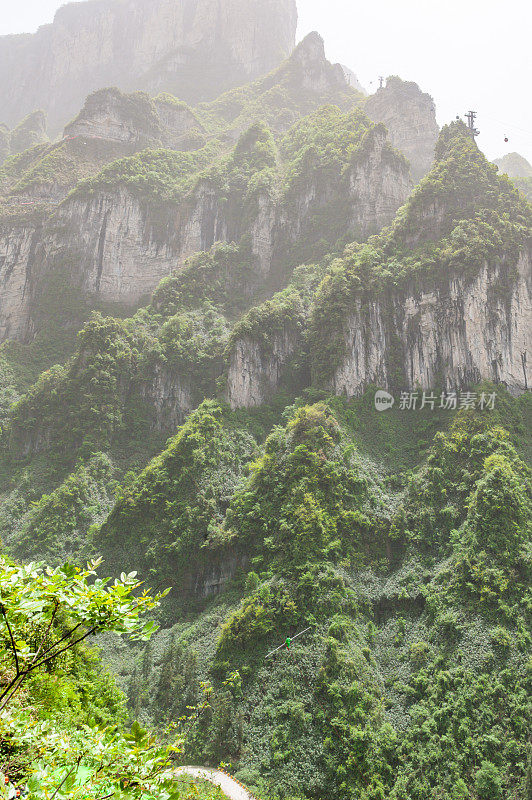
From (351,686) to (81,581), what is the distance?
56.5 ft

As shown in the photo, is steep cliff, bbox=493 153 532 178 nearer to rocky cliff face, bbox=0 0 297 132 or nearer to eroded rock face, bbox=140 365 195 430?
rocky cliff face, bbox=0 0 297 132

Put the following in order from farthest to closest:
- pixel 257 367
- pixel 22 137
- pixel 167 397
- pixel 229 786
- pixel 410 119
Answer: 1. pixel 22 137
2. pixel 410 119
3. pixel 167 397
4. pixel 257 367
5. pixel 229 786

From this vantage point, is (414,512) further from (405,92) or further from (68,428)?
(405,92)

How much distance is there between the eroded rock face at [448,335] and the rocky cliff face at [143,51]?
221 feet

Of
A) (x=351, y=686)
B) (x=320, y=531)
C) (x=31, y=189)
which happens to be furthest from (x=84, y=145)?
(x=351, y=686)

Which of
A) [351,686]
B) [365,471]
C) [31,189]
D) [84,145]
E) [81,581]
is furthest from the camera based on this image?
[84,145]

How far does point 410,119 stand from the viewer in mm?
56219

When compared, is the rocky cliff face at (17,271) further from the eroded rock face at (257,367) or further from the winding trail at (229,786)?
the winding trail at (229,786)

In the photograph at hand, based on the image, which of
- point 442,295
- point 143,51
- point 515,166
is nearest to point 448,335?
point 442,295

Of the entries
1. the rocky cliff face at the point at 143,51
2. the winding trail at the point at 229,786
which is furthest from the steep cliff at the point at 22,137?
the winding trail at the point at 229,786

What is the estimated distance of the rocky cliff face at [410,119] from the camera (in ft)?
183

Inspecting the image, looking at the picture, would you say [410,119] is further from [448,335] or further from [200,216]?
[448,335]

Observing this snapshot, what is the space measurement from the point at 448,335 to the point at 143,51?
87696 mm

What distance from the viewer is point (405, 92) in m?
56.0
